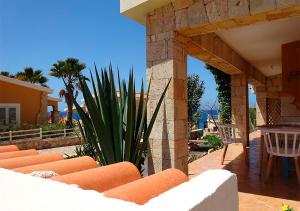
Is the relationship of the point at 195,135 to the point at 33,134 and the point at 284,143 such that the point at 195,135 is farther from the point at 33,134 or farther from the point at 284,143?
the point at 284,143

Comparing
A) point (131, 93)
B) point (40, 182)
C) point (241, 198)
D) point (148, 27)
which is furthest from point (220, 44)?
point (40, 182)

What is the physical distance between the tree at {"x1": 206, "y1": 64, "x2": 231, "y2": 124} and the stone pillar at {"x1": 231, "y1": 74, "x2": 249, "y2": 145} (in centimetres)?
Result: 147

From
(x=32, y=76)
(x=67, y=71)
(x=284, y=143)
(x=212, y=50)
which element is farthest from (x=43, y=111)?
(x=284, y=143)

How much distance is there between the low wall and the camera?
35.5 feet

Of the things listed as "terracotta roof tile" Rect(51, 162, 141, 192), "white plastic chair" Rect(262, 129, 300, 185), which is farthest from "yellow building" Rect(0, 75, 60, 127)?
"terracotta roof tile" Rect(51, 162, 141, 192)

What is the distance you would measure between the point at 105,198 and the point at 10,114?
43.1 ft

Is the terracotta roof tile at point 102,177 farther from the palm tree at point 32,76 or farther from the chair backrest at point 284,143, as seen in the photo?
the palm tree at point 32,76

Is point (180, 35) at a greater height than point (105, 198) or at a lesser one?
greater

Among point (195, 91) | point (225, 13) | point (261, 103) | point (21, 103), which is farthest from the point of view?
point (195, 91)

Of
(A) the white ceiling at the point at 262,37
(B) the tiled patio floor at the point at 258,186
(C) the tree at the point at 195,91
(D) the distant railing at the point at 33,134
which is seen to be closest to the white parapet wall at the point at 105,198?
(B) the tiled patio floor at the point at 258,186

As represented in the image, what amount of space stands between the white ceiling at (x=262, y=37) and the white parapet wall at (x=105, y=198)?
3788 mm

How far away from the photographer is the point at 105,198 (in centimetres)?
88

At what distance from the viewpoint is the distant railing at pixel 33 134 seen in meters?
10.8

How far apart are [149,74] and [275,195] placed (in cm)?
217
